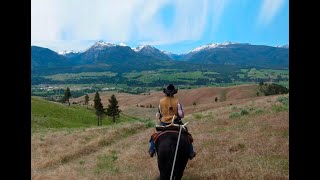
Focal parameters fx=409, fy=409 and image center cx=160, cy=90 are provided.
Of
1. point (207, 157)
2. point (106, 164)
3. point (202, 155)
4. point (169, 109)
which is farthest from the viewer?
point (106, 164)

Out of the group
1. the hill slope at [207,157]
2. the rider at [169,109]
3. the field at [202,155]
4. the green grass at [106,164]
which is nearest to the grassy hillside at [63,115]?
the field at [202,155]

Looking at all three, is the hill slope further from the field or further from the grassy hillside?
the grassy hillside

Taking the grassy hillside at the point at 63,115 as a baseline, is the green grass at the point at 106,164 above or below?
above

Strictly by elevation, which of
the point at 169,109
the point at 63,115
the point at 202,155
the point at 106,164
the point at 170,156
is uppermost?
the point at 169,109

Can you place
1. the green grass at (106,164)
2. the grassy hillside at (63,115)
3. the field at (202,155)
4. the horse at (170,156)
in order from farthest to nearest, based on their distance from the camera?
the grassy hillside at (63,115), the green grass at (106,164), the field at (202,155), the horse at (170,156)

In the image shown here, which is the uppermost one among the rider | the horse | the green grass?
the rider

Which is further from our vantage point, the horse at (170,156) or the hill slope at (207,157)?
the hill slope at (207,157)

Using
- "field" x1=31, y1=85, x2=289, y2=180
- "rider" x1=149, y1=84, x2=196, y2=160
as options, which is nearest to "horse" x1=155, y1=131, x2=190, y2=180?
"rider" x1=149, y1=84, x2=196, y2=160

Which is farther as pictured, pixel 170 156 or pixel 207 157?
pixel 207 157

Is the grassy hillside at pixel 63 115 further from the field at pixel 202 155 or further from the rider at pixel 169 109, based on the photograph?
the rider at pixel 169 109

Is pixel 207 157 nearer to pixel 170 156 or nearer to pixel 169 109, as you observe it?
pixel 169 109

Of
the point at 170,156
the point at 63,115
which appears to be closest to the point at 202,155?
the point at 170,156

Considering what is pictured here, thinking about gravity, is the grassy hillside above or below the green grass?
below
